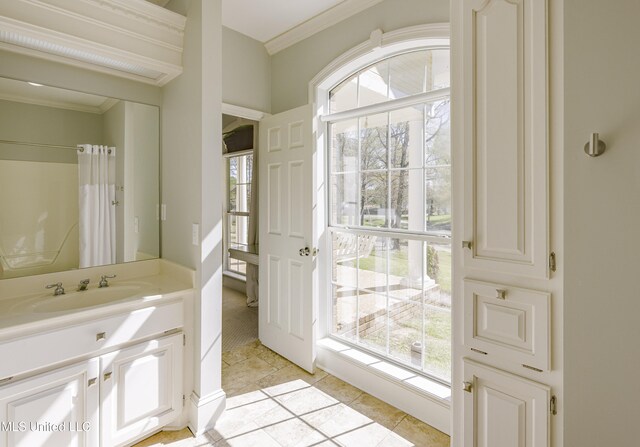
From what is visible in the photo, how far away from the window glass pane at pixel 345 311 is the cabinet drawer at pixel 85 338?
4.34 ft

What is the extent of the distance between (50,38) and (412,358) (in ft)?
9.62

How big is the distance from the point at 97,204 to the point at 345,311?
203 centimetres

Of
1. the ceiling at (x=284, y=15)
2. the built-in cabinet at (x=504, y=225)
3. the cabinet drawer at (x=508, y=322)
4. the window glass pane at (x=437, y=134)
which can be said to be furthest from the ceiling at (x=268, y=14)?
the cabinet drawer at (x=508, y=322)

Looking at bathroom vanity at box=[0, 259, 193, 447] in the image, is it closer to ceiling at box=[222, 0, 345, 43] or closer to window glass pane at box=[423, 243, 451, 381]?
window glass pane at box=[423, 243, 451, 381]

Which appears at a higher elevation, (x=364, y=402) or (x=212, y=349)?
(x=212, y=349)

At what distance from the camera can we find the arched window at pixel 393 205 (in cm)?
213

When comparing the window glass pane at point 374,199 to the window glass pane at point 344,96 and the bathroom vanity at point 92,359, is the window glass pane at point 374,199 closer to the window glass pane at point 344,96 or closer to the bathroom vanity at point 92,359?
the window glass pane at point 344,96

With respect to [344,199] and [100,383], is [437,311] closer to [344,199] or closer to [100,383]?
[344,199]

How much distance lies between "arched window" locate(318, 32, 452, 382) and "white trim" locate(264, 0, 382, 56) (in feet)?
1.21

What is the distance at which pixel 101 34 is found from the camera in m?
1.85

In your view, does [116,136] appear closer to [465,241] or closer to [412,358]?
[465,241]

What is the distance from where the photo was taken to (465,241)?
1.28m
